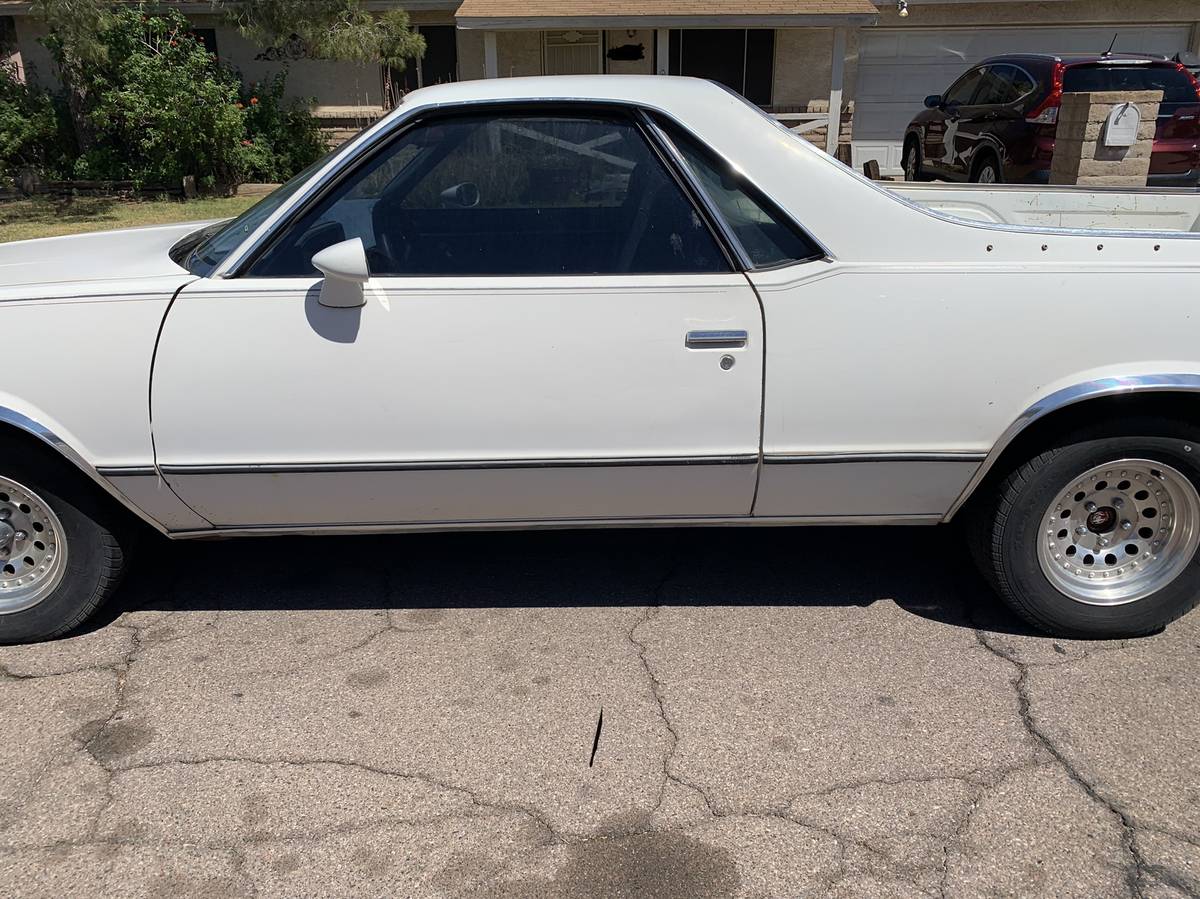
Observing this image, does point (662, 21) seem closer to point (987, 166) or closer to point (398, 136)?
point (987, 166)

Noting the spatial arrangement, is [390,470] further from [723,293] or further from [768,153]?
[768,153]

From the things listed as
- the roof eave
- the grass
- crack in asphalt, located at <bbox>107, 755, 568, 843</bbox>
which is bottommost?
the grass

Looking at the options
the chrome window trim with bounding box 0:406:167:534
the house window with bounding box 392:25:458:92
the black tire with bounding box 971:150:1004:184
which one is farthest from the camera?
the house window with bounding box 392:25:458:92

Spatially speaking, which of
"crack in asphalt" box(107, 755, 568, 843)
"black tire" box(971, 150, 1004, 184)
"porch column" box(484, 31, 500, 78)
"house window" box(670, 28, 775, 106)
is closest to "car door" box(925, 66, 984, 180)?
"black tire" box(971, 150, 1004, 184)

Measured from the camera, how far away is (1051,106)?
10367 mm

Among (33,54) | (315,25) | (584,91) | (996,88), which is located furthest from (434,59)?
(584,91)

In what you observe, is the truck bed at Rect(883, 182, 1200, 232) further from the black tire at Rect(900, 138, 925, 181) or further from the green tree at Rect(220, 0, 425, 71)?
the green tree at Rect(220, 0, 425, 71)

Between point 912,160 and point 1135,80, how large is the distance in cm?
401

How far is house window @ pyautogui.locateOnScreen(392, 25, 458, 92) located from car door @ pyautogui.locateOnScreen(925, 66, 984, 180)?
8.49 metres

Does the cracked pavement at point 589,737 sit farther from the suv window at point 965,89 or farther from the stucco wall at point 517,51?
the stucco wall at point 517,51

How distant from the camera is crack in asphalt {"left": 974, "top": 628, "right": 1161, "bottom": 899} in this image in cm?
245

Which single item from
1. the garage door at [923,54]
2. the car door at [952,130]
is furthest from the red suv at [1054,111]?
the garage door at [923,54]

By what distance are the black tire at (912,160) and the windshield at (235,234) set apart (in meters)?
12.0

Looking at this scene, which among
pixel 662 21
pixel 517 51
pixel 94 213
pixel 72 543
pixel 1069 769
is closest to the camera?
pixel 1069 769
